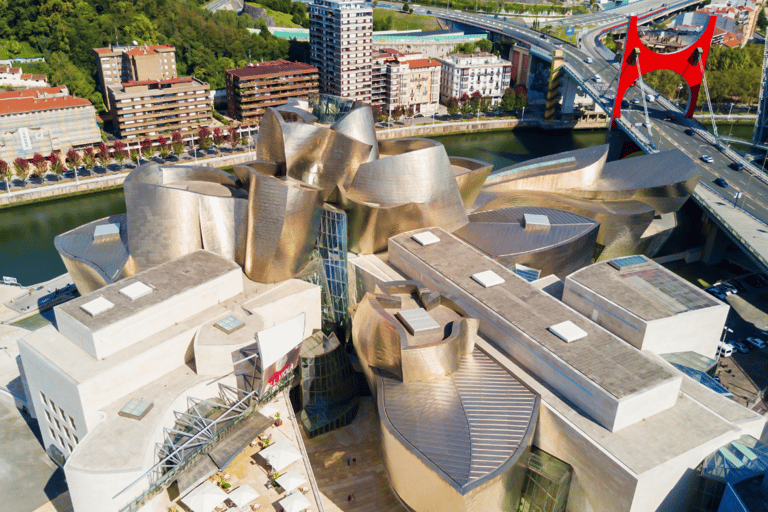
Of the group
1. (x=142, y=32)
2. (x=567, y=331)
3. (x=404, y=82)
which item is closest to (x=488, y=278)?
(x=567, y=331)

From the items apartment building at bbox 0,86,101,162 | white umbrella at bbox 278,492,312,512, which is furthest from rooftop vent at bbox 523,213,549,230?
apartment building at bbox 0,86,101,162

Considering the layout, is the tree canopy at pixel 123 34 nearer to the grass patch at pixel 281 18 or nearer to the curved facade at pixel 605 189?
the grass patch at pixel 281 18

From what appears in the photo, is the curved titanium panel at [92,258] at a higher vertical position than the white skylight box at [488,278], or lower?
lower

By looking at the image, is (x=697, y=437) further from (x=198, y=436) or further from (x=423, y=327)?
(x=198, y=436)

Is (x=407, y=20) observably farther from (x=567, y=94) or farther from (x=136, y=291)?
(x=136, y=291)

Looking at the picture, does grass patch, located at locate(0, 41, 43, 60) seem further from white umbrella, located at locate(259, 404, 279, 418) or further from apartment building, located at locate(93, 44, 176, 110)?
white umbrella, located at locate(259, 404, 279, 418)

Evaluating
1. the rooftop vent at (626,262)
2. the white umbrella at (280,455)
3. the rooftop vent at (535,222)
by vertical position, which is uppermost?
the rooftop vent at (535,222)

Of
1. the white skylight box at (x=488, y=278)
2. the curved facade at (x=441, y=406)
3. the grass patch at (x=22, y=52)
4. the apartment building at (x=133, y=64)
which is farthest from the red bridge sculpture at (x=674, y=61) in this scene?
the grass patch at (x=22, y=52)

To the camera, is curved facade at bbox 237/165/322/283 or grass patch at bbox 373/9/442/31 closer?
curved facade at bbox 237/165/322/283
